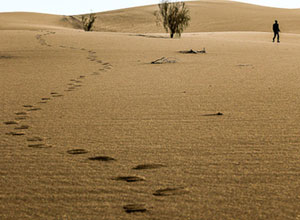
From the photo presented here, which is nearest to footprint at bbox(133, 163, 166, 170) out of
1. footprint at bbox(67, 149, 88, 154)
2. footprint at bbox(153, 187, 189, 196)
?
footprint at bbox(153, 187, 189, 196)

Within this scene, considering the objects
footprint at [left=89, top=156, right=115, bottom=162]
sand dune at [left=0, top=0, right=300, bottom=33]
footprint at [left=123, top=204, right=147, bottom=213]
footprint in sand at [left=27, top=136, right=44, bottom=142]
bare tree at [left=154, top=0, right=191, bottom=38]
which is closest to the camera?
footprint at [left=123, top=204, right=147, bottom=213]

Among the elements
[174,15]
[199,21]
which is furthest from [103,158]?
[199,21]

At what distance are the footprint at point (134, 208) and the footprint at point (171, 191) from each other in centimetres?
14

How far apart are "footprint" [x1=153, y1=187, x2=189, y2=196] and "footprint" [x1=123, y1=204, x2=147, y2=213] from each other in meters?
0.14

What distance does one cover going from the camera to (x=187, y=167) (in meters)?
2.41

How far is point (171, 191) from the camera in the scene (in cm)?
208

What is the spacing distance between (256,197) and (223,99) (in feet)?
8.36

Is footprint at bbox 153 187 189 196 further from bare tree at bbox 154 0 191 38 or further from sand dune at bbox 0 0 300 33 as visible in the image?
Result: sand dune at bbox 0 0 300 33

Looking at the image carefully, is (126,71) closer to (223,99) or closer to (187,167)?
(223,99)

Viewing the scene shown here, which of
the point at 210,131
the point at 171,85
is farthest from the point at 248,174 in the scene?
the point at 171,85

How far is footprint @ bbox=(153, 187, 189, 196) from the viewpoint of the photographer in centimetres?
205

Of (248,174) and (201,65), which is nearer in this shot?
(248,174)

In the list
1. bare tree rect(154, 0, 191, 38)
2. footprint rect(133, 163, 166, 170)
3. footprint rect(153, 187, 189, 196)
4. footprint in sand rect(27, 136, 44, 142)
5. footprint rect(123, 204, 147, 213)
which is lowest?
footprint rect(123, 204, 147, 213)

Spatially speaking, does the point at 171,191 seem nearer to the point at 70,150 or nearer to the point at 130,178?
the point at 130,178
